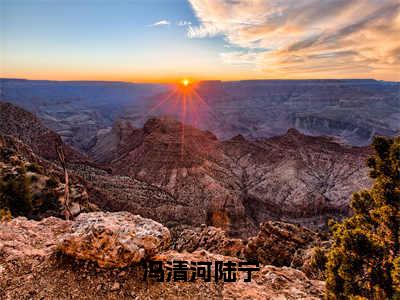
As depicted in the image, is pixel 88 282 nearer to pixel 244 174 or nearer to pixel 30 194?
pixel 30 194

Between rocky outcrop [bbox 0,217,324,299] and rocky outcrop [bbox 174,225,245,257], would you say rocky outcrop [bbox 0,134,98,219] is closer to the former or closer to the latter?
rocky outcrop [bbox 174,225,245,257]

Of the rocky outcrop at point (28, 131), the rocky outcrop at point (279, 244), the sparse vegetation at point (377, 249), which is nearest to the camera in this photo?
the sparse vegetation at point (377, 249)

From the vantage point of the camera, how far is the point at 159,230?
860 cm

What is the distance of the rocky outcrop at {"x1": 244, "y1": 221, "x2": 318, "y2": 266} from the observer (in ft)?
73.1

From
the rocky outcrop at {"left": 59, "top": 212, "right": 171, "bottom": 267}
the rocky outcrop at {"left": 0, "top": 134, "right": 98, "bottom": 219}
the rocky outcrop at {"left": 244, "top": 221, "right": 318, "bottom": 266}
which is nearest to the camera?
the rocky outcrop at {"left": 59, "top": 212, "right": 171, "bottom": 267}

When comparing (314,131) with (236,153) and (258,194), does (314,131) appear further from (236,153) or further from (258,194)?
(258,194)

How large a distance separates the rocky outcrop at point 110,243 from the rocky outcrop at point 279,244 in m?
16.7

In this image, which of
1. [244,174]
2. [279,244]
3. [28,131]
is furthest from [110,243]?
[28,131]

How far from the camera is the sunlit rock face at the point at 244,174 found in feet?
170

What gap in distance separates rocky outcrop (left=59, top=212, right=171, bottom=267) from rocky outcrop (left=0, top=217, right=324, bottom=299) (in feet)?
0.65

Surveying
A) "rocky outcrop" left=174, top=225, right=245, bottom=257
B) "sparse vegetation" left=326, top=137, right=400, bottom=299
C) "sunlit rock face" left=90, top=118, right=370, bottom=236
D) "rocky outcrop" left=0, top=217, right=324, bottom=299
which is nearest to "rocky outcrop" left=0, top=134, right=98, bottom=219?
"rocky outcrop" left=174, top=225, right=245, bottom=257

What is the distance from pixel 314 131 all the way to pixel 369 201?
180 meters

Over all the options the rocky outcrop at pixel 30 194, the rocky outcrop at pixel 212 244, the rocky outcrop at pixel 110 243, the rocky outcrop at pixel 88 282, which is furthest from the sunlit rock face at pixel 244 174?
the rocky outcrop at pixel 110 243

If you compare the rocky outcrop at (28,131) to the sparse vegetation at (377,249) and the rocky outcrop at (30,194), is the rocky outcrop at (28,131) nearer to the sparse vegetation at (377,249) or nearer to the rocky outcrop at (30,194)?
the rocky outcrop at (30,194)
